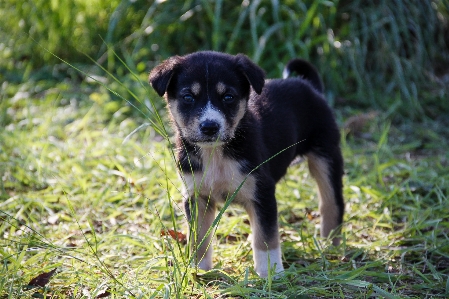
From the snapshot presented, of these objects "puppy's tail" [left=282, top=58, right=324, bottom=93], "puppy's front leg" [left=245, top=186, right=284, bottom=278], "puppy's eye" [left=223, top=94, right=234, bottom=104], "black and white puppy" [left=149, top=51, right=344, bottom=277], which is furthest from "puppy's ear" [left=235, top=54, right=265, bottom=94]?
"puppy's tail" [left=282, top=58, right=324, bottom=93]

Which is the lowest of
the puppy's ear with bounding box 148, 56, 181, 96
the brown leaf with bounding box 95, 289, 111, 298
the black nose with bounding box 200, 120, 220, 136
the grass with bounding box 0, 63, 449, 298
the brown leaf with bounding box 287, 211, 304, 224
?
the brown leaf with bounding box 287, 211, 304, 224

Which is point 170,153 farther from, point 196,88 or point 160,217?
point 160,217

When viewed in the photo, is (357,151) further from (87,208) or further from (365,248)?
(87,208)

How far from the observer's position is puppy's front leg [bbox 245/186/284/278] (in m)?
3.53

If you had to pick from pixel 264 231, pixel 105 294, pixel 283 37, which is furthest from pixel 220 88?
pixel 283 37

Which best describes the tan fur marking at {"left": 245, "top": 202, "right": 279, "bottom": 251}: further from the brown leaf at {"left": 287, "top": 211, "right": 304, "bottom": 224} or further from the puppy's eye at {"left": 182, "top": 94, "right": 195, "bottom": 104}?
the brown leaf at {"left": 287, "top": 211, "right": 304, "bottom": 224}

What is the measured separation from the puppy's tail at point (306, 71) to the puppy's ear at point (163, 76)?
139 centimetres

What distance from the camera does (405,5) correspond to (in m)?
7.80

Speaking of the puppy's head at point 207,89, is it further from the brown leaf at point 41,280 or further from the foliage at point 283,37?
the foliage at point 283,37

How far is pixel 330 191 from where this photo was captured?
4316mm

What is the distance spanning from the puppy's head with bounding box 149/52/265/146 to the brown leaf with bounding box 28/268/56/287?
3.62 feet

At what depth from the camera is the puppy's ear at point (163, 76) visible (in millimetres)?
3541

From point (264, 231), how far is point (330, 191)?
0.97 metres

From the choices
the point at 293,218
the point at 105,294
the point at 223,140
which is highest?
the point at 223,140
